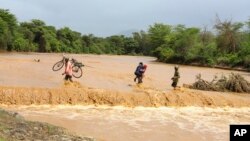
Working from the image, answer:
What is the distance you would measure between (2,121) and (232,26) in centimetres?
4996

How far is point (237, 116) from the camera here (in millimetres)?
17766

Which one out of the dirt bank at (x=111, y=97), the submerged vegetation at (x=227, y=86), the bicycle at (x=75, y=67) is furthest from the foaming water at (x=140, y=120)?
the bicycle at (x=75, y=67)

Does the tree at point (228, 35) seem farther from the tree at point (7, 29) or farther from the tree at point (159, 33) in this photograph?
A: the tree at point (7, 29)

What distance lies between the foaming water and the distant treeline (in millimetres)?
31517

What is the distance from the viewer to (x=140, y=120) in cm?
1537

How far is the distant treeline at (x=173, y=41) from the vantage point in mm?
54625

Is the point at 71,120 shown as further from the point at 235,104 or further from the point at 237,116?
the point at 235,104

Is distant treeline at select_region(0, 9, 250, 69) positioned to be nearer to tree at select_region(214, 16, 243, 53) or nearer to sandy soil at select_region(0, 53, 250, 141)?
tree at select_region(214, 16, 243, 53)

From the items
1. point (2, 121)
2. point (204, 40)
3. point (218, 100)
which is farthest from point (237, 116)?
point (204, 40)

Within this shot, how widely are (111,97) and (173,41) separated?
4991cm

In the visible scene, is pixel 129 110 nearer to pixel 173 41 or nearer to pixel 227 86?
pixel 227 86

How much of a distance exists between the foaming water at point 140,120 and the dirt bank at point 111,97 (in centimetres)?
35

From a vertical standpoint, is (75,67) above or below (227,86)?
above

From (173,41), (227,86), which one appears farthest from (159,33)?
(227,86)
